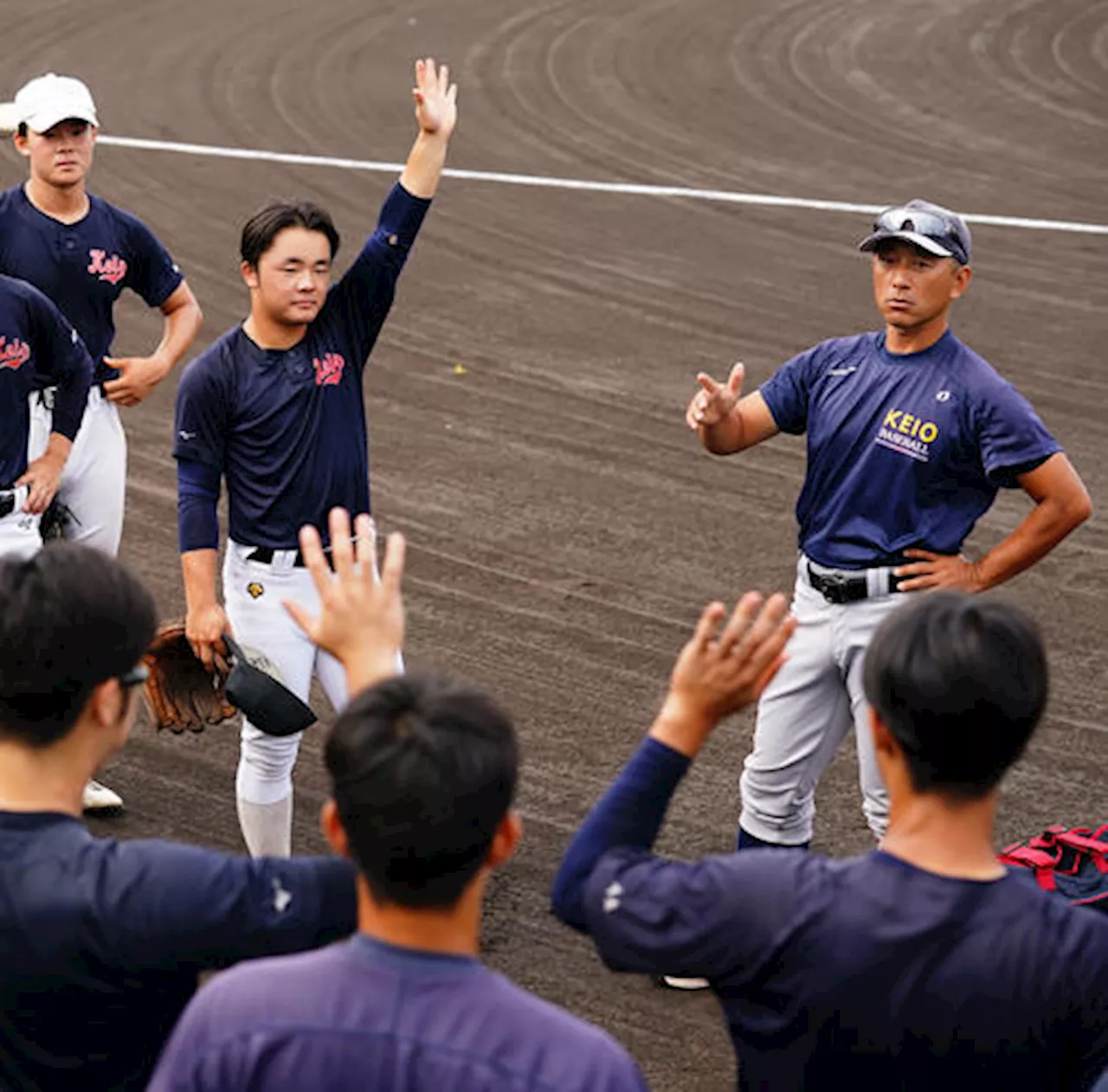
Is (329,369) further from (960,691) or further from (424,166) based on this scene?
(960,691)

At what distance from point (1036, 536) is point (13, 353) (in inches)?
130

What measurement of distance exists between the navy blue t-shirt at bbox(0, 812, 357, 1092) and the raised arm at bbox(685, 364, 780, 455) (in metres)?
3.09

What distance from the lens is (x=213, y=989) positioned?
321 cm

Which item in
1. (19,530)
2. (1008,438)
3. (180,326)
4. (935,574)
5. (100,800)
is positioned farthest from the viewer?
(180,326)

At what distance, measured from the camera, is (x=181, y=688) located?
7.05 meters

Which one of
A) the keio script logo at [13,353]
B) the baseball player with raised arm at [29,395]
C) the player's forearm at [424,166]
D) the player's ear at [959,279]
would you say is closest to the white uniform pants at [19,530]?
the baseball player with raised arm at [29,395]

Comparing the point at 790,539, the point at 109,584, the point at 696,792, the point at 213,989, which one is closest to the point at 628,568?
the point at 790,539

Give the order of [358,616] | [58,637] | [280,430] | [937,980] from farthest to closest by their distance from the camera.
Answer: [280,430] < [358,616] < [58,637] < [937,980]

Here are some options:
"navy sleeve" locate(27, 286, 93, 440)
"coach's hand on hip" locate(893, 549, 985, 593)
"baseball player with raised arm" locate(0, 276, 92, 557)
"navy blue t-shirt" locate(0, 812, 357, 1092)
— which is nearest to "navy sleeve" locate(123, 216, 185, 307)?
"navy sleeve" locate(27, 286, 93, 440)

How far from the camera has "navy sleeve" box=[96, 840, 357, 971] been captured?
3654mm

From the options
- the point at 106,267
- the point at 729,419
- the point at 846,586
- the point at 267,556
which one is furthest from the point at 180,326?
the point at 846,586

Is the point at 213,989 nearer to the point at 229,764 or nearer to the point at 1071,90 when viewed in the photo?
the point at 229,764

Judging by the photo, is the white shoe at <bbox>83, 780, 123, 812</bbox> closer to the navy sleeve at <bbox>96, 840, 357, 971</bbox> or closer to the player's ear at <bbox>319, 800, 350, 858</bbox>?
the navy sleeve at <bbox>96, 840, 357, 971</bbox>

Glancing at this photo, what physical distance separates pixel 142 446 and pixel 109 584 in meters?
7.34
